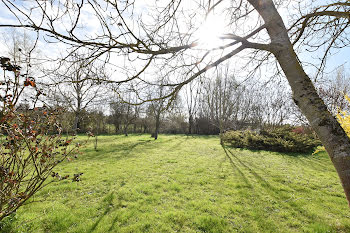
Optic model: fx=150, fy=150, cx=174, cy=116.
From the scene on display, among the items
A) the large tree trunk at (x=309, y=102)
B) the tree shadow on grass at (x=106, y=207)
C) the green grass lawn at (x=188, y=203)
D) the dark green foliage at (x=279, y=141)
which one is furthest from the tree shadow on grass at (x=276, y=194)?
the dark green foliage at (x=279, y=141)

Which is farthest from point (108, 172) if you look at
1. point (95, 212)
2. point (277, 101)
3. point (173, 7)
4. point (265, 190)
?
point (277, 101)

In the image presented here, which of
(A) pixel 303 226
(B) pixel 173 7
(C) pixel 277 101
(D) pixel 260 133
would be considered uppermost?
(C) pixel 277 101

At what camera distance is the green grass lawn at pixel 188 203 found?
2.93 meters

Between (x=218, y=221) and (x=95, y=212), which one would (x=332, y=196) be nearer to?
(x=218, y=221)

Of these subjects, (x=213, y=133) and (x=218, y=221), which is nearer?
(x=218, y=221)

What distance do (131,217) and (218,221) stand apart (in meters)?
1.81

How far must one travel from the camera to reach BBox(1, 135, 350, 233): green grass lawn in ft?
9.61

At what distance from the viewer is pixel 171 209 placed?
3469 mm

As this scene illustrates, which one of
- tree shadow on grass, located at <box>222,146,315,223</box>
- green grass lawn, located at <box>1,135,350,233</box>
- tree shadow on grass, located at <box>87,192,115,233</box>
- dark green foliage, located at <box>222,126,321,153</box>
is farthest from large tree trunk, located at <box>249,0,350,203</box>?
dark green foliage, located at <box>222,126,321,153</box>

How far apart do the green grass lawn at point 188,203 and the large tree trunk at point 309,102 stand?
2295mm

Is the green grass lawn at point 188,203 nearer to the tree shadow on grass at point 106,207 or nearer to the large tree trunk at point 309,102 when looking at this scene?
the tree shadow on grass at point 106,207

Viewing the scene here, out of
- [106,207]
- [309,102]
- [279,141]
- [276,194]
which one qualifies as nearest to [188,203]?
[106,207]

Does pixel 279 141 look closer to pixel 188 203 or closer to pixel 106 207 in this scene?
pixel 188 203

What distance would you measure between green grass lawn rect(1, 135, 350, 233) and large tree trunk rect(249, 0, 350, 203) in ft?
7.53
